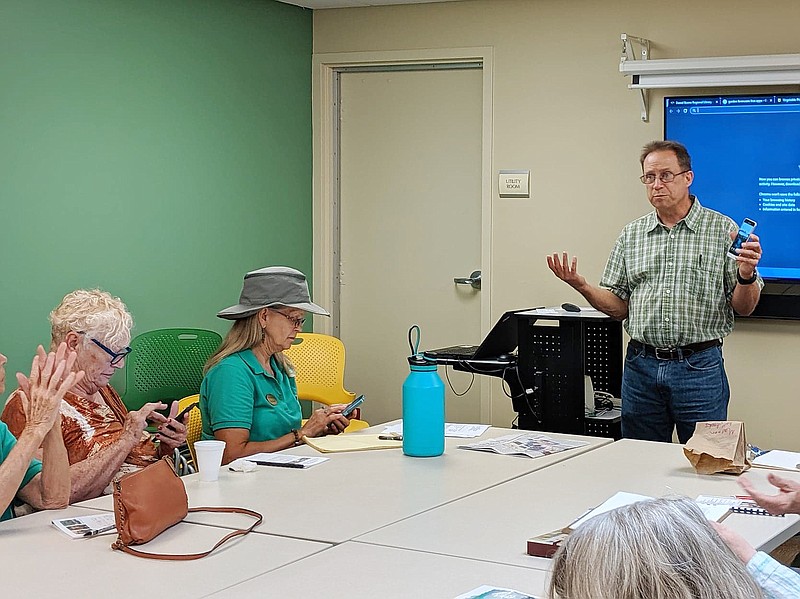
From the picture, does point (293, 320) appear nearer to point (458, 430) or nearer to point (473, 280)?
point (458, 430)

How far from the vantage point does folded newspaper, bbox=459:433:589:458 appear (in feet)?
10.8

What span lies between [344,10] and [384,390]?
2046mm

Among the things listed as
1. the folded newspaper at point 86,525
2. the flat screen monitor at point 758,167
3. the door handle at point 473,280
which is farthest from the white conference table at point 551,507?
the door handle at point 473,280

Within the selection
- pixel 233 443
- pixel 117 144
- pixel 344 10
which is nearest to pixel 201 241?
pixel 117 144

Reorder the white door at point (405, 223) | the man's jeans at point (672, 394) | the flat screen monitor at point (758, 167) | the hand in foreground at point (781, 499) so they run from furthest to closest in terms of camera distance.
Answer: the white door at point (405, 223) → the flat screen monitor at point (758, 167) → the man's jeans at point (672, 394) → the hand in foreground at point (781, 499)

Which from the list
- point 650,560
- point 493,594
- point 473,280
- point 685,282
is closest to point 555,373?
point 685,282

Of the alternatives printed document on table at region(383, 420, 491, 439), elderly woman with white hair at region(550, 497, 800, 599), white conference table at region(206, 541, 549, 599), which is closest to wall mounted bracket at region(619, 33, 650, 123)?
printed document on table at region(383, 420, 491, 439)

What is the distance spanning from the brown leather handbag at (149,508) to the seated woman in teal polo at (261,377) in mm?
949

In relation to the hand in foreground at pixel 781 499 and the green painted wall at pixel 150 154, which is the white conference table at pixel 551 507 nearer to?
the hand in foreground at pixel 781 499

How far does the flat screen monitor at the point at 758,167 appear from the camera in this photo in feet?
16.2

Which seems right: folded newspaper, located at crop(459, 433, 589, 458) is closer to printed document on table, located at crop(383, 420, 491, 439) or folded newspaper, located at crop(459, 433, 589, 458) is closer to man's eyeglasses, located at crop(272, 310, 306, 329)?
printed document on table, located at crop(383, 420, 491, 439)

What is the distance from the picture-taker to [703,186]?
5.09 m

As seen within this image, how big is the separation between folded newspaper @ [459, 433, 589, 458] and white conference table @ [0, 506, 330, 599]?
1.09 m

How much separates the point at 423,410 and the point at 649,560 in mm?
1971
